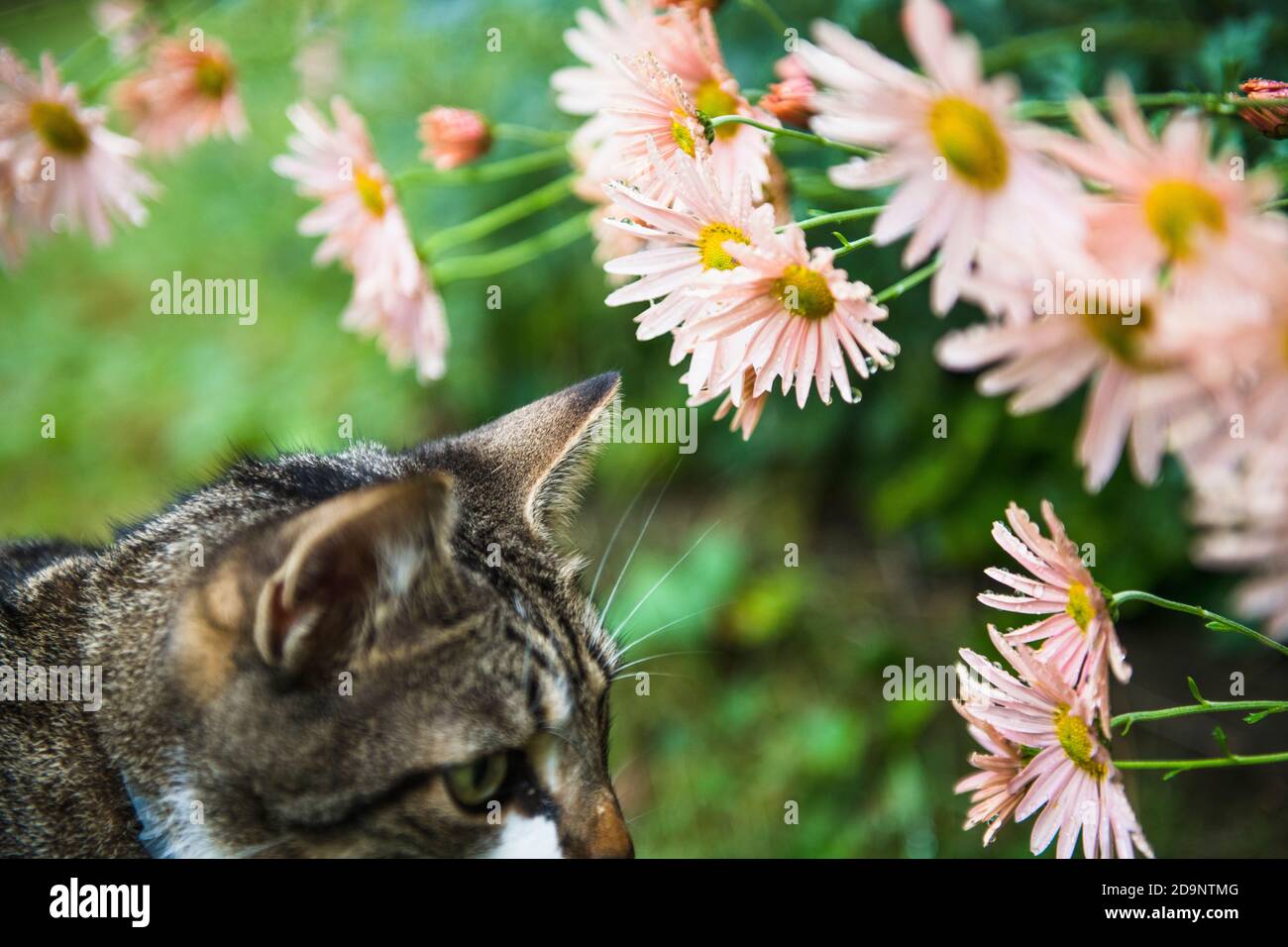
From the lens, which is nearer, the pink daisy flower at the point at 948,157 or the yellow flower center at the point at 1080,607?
the pink daisy flower at the point at 948,157

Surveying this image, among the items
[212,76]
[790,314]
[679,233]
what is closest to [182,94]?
[212,76]

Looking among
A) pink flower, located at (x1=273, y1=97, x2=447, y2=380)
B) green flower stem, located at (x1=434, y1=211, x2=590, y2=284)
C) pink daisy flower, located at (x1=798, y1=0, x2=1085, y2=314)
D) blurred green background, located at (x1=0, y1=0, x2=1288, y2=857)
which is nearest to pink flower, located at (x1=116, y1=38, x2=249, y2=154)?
blurred green background, located at (x1=0, y1=0, x2=1288, y2=857)

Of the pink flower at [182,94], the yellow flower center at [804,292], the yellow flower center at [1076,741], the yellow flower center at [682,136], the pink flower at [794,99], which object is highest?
the pink flower at [182,94]

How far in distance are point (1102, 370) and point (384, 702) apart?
754 mm

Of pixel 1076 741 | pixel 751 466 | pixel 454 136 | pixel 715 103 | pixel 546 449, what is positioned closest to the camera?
pixel 1076 741

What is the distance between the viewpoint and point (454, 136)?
4.69 ft

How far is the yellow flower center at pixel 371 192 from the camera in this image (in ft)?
4.45

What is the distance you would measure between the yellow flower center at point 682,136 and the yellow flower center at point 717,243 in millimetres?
105

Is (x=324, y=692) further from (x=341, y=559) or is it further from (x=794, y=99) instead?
(x=794, y=99)

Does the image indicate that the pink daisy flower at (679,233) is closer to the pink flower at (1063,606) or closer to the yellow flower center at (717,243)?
the yellow flower center at (717,243)

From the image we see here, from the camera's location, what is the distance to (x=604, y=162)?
1.18 m

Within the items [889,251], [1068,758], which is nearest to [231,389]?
[889,251]

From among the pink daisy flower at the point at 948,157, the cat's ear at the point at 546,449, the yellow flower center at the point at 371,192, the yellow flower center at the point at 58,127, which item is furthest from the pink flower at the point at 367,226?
the pink daisy flower at the point at 948,157
